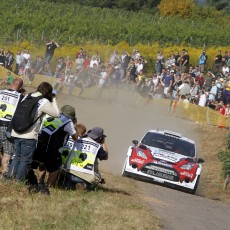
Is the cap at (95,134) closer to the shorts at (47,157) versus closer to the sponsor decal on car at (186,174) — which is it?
the shorts at (47,157)

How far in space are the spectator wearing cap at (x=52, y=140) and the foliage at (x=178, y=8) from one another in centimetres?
9465

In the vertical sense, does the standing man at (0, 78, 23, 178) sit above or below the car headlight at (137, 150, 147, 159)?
above

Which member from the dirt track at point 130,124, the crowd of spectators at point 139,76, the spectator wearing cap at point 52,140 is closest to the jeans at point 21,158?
the spectator wearing cap at point 52,140

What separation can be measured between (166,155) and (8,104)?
8261 millimetres

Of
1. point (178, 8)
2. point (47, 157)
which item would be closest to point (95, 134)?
point (47, 157)

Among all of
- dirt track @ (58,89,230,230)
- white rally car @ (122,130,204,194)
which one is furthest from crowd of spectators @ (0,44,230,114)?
white rally car @ (122,130,204,194)

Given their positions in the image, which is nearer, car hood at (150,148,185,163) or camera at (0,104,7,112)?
camera at (0,104,7,112)

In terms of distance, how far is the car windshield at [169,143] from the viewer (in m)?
21.6

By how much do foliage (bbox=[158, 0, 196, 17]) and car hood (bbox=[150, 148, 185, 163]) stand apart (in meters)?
86.7

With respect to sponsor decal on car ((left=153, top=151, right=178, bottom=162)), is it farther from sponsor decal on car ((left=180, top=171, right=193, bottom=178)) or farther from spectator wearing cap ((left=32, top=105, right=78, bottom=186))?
spectator wearing cap ((left=32, top=105, right=78, bottom=186))

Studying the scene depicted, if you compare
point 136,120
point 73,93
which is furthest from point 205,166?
point 73,93

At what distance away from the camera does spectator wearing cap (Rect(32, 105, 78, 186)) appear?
12.7 m

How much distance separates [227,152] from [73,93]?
50.1 feet

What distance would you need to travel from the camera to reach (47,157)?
42.2 feet
